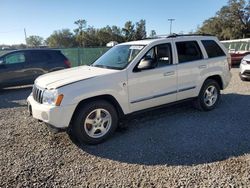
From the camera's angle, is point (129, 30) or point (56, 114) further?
point (129, 30)

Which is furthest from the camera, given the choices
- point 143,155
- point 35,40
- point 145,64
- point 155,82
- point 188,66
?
point 35,40

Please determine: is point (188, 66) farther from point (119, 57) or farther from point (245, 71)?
point (245, 71)

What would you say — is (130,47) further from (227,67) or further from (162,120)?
(227,67)

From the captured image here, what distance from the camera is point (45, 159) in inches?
151

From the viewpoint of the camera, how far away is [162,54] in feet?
16.9

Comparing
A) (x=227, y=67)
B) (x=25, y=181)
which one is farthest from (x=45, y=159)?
(x=227, y=67)

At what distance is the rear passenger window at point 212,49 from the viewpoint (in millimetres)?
5770

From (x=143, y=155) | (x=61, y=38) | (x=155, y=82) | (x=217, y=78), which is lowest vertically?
(x=143, y=155)

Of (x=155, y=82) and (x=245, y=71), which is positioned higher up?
(x=155, y=82)

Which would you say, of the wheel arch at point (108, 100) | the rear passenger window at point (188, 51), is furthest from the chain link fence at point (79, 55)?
the wheel arch at point (108, 100)

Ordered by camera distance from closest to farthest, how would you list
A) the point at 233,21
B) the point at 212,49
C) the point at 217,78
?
the point at 212,49
the point at 217,78
the point at 233,21

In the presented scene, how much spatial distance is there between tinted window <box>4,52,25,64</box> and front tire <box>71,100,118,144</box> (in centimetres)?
711

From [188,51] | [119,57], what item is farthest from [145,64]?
[188,51]

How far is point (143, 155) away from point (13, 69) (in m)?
7.97
